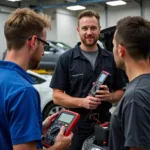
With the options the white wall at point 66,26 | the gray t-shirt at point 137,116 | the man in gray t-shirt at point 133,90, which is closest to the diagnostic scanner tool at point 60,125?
the man in gray t-shirt at point 133,90

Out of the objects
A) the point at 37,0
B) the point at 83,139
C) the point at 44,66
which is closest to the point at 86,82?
the point at 83,139

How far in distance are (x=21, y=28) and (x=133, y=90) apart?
698 mm

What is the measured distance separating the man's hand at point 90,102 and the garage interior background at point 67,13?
48.8ft

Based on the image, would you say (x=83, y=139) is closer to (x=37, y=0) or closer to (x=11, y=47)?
(x=11, y=47)

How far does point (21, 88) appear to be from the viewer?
5.09 feet

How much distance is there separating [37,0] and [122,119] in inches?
728

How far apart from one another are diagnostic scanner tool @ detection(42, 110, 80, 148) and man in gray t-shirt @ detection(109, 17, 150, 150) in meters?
0.31

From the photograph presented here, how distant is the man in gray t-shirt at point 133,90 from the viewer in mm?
1638

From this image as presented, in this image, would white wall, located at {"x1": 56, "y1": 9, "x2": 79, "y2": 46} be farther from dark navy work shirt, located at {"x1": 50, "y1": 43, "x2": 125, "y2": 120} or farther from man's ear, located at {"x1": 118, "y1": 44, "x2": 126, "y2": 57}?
man's ear, located at {"x1": 118, "y1": 44, "x2": 126, "y2": 57}

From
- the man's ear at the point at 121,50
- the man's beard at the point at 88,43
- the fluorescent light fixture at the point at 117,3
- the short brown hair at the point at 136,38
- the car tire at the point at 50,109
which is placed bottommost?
the car tire at the point at 50,109

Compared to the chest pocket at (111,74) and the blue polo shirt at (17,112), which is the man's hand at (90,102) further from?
the blue polo shirt at (17,112)

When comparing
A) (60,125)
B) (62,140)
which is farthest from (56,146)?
(60,125)

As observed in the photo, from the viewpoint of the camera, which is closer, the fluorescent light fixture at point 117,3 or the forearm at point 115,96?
the forearm at point 115,96

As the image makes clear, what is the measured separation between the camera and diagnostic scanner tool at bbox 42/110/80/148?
1.97m
